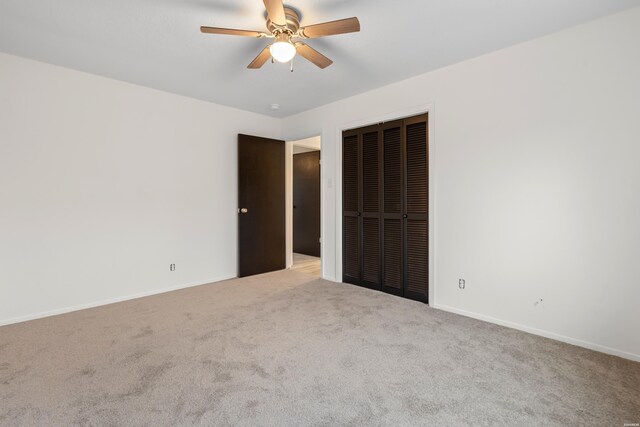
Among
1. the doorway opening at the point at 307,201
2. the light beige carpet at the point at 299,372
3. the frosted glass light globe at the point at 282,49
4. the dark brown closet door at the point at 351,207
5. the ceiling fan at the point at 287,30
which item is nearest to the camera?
the light beige carpet at the point at 299,372

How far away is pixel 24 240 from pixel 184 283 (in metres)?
1.66

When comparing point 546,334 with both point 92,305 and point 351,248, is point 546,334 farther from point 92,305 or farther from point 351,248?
point 92,305

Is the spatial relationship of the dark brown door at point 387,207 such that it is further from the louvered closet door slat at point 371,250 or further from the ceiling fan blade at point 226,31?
the ceiling fan blade at point 226,31

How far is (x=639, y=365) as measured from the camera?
207 cm

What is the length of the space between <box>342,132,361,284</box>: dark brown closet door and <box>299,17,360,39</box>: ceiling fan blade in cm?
200

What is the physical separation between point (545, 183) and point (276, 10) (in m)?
2.45

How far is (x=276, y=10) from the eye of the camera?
183 centimetres

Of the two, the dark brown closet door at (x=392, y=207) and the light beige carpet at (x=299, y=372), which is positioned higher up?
the dark brown closet door at (x=392, y=207)

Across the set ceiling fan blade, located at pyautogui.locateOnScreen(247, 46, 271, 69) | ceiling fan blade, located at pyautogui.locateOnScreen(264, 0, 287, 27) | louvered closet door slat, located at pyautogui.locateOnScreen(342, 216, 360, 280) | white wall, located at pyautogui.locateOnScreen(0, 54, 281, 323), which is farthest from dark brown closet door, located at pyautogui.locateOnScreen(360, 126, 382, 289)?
ceiling fan blade, located at pyautogui.locateOnScreen(264, 0, 287, 27)

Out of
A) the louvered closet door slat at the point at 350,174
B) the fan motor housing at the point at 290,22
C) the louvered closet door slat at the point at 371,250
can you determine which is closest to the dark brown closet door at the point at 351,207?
the louvered closet door slat at the point at 350,174

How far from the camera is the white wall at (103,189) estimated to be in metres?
2.85

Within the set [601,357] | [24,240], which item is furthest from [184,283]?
[601,357]

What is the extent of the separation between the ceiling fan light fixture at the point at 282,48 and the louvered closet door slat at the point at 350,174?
78.8 inches

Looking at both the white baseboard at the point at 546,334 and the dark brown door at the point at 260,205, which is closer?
the white baseboard at the point at 546,334
